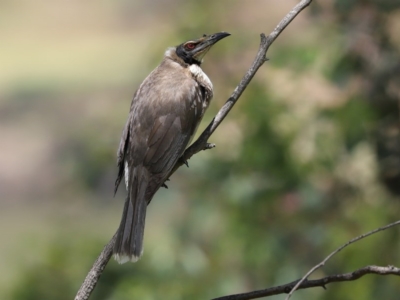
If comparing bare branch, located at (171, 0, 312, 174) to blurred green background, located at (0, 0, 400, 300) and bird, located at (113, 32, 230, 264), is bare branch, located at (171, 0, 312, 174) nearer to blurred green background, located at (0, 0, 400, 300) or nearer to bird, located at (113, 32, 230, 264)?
bird, located at (113, 32, 230, 264)

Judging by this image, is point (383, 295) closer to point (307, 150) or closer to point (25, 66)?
point (307, 150)

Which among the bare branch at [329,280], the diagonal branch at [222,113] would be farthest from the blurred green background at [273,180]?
the bare branch at [329,280]

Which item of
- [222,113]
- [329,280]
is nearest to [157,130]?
[222,113]

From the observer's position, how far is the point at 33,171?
12664 millimetres

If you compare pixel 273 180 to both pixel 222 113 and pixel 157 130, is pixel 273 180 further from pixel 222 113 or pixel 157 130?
pixel 222 113

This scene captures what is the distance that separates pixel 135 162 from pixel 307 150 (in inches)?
93.8

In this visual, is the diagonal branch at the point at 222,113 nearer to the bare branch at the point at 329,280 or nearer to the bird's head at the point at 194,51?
the bare branch at the point at 329,280

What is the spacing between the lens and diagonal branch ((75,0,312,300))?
2873mm

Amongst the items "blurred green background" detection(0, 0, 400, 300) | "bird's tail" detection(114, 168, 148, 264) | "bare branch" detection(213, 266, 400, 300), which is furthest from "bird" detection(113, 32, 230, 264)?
"blurred green background" detection(0, 0, 400, 300)

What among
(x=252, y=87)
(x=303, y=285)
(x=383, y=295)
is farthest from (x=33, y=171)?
(x=303, y=285)

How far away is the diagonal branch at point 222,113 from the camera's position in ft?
9.43

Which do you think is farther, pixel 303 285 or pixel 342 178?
pixel 342 178

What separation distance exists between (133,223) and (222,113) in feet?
2.52

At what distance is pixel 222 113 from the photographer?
3.53m
